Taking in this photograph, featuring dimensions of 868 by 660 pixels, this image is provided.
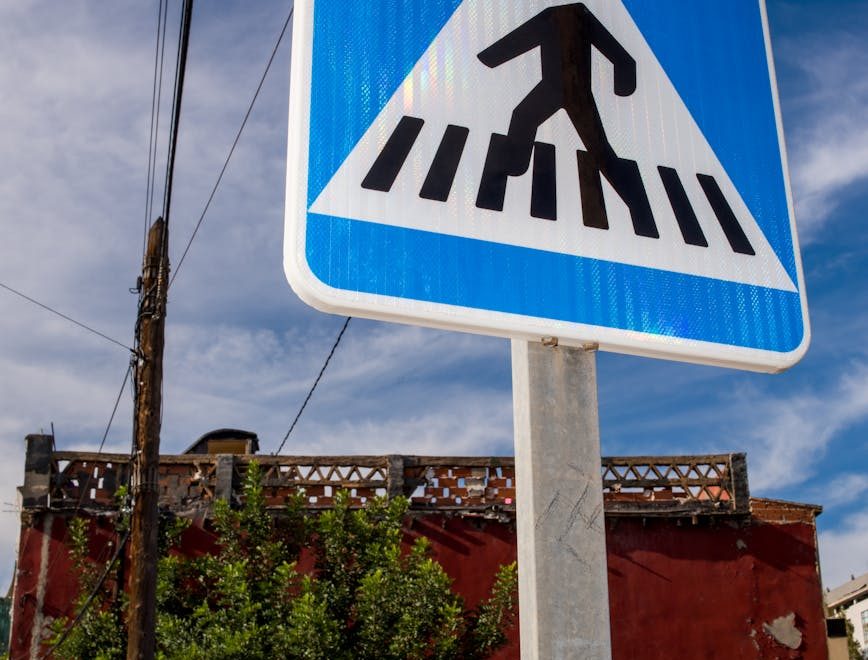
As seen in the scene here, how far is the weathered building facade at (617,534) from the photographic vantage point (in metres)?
15.0

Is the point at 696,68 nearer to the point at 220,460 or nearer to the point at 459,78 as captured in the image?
the point at 459,78

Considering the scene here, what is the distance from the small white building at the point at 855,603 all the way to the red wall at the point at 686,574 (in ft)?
115

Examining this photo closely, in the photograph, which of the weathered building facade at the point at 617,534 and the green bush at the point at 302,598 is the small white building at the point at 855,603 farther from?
the green bush at the point at 302,598

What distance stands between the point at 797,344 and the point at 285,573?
12.0 metres

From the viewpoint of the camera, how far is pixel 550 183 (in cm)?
Answer: 195

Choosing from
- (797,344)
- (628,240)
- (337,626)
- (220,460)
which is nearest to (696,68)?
(628,240)

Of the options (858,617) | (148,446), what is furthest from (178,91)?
(858,617)

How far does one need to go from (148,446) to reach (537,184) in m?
10.5

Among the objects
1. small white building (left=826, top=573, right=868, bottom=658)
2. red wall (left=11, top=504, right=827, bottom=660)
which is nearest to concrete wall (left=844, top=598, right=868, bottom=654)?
small white building (left=826, top=573, right=868, bottom=658)

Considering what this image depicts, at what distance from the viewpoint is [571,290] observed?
1927 mm

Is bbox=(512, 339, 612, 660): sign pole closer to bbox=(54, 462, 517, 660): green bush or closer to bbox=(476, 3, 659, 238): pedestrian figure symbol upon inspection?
bbox=(476, 3, 659, 238): pedestrian figure symbol

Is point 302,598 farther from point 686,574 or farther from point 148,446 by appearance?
point 686,574

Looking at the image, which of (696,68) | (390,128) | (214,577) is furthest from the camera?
(214,577)

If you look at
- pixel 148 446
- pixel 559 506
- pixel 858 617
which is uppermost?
pixel 148 446
